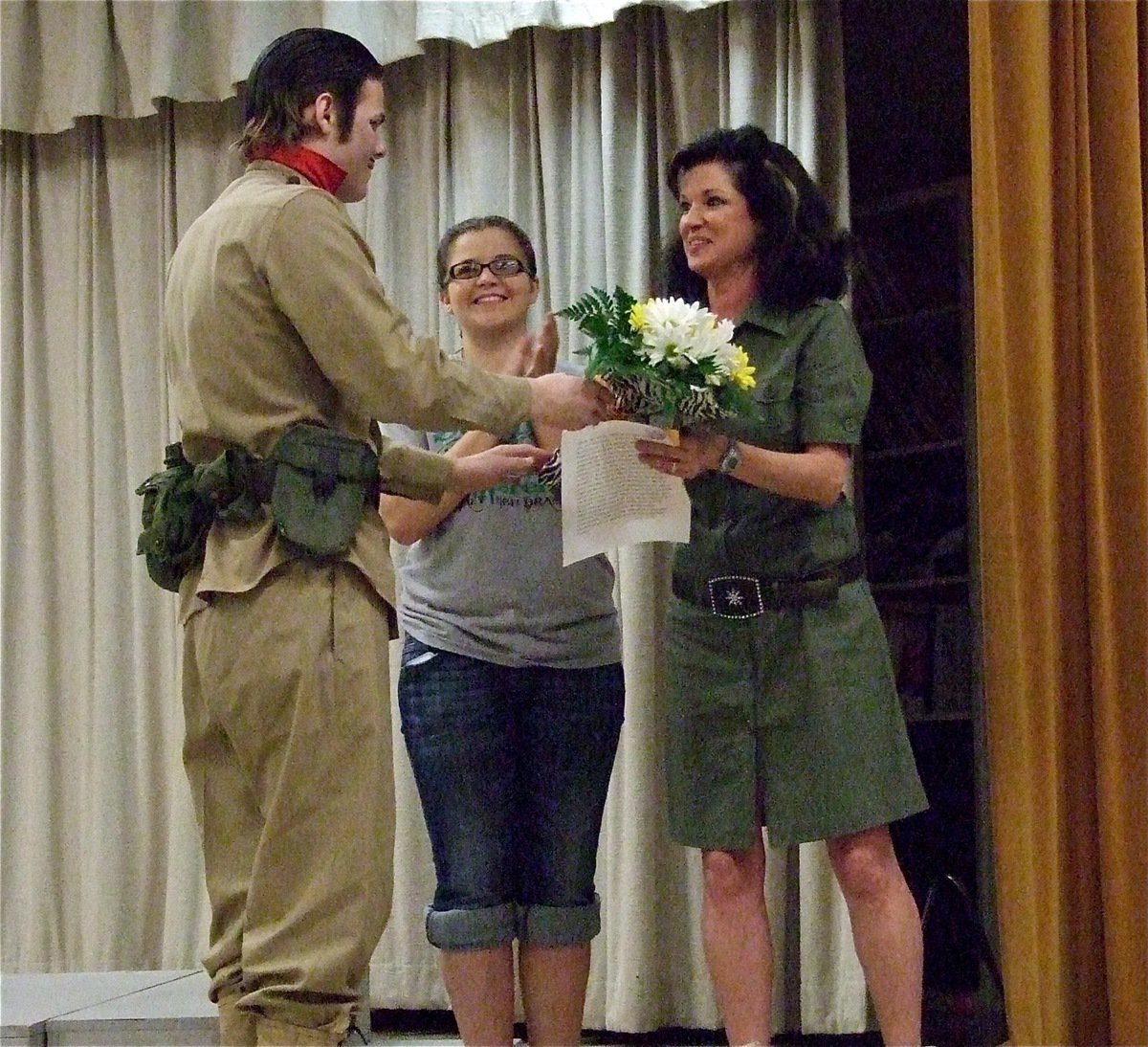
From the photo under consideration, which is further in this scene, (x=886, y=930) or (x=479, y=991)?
(x=479, y=991)

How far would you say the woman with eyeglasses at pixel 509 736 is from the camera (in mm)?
2066

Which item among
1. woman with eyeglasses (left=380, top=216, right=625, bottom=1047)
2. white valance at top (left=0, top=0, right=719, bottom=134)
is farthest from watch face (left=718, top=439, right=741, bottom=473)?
white valance at top (left=0, top=0, right=719, bottom=134)

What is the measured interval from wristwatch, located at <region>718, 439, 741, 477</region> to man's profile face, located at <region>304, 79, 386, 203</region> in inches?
24.9

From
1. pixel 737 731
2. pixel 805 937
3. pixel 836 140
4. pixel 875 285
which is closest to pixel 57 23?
pixel 836 140

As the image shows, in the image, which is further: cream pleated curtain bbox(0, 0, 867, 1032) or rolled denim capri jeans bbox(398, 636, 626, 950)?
cream pleated curtain bbox(0, 0, 867, 1032)

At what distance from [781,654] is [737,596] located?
107 mm

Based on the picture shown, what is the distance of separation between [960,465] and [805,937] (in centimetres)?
163

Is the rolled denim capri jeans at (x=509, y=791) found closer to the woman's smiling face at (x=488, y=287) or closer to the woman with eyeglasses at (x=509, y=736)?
the woman with eyeglasses at (x=509, y=736)

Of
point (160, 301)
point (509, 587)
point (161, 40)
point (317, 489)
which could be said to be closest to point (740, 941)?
point (509, 587)

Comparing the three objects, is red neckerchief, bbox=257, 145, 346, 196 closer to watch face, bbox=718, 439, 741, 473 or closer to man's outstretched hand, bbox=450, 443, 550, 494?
man's outstretched hand, bbox=450, 443, 550, 494

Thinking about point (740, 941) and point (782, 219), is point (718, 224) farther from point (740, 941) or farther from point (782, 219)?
point (740, 941)

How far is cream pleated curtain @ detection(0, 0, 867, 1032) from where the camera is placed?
8.95 ft

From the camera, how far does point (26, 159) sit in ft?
11.4

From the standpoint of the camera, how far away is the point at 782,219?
2.10m
